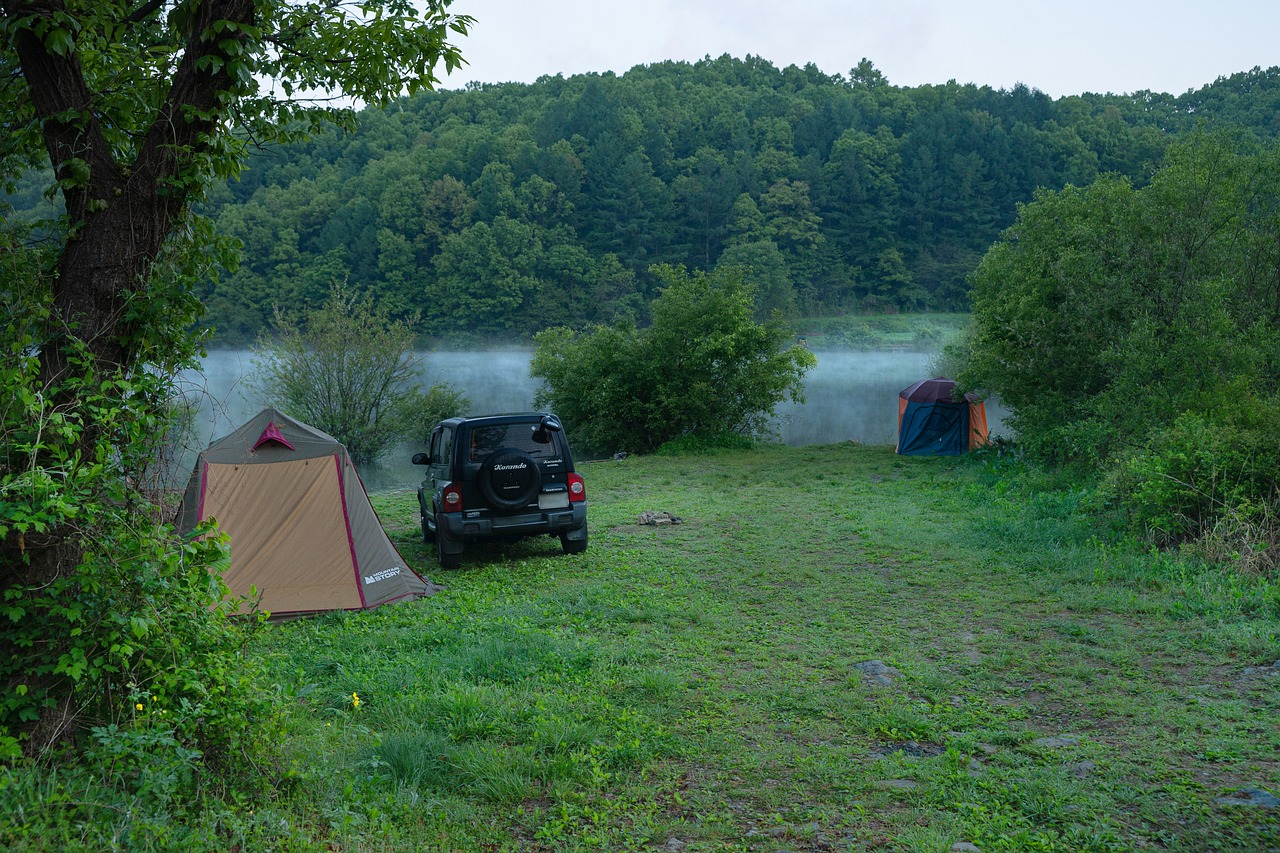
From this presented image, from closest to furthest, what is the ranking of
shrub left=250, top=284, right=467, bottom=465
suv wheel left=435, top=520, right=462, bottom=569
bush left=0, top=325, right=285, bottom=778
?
bush left=0, top=325, right=285, bottom=778 < suv wheel left=435, top=520, right=462, bottom=569 < shrub left=250, top=284, right=467, bottom=465

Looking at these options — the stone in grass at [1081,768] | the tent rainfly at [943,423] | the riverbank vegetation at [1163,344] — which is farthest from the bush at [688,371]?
the stone in grass at [1081,768]

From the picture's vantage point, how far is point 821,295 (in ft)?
250

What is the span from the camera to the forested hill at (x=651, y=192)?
67.9 metres

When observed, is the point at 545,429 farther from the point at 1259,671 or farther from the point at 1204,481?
the point at 1204,481

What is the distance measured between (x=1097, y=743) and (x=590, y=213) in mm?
74913

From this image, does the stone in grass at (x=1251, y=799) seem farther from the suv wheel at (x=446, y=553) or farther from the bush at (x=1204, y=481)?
the suv wheel at (x=446, y=553)

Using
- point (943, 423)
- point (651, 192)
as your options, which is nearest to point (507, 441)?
point (943, 423)

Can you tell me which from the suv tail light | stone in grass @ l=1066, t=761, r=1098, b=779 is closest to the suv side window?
the suv tail light

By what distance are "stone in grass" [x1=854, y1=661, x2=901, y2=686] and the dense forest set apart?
190ft

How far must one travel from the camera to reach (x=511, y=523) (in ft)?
33.0

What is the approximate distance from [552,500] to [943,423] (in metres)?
15.9

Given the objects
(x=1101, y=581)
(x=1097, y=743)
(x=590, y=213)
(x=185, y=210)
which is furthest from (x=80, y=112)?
(x=590, y=213)

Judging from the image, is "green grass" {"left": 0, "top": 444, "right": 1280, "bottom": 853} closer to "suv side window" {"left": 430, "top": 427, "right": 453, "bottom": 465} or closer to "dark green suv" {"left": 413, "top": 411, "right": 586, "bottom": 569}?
"dark green suv" {"left": 413, "top": 411, "right": 586, "bottom": 569}

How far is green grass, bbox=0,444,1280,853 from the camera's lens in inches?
156
